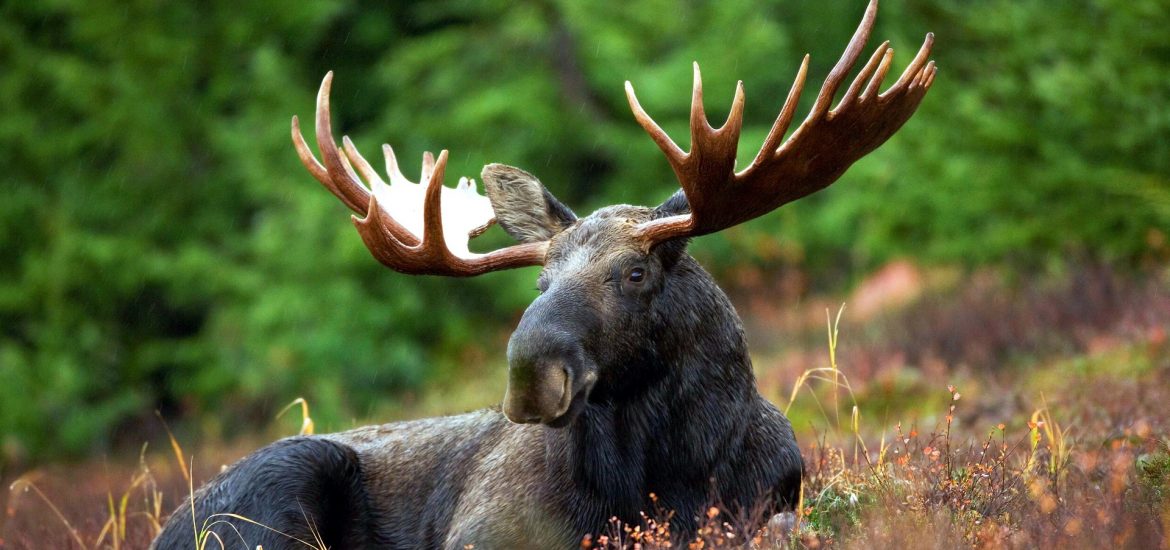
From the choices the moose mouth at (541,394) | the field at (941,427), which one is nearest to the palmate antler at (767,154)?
the moose mouth at (541,394)

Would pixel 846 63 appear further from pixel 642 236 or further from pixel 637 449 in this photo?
pixel 637 449

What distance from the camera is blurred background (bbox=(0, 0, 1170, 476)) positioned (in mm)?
13484

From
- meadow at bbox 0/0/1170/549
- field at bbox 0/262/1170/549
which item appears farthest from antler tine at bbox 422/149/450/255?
meadow at bbox 0/0/1170/549

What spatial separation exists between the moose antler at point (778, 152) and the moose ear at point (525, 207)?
56 cm

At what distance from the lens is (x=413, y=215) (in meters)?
5.07

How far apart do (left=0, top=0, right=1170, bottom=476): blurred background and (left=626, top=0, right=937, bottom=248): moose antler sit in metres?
8.01

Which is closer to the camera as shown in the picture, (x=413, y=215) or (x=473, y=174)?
(x=413, y=215)

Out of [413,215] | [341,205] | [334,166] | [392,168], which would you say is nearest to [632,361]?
[413,215]

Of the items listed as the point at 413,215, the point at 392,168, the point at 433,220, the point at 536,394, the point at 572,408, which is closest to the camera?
the point at 536,394

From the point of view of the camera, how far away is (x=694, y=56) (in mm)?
15734

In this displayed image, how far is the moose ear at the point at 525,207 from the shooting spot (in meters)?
4.60

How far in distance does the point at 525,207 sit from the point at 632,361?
2.97ft

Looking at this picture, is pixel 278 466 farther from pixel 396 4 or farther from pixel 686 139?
pixel 396 4

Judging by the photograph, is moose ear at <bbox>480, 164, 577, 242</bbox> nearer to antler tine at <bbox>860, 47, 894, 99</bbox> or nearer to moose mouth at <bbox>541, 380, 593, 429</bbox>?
moose mouth at <bbox>541, 380, 593, 429</bbox>
